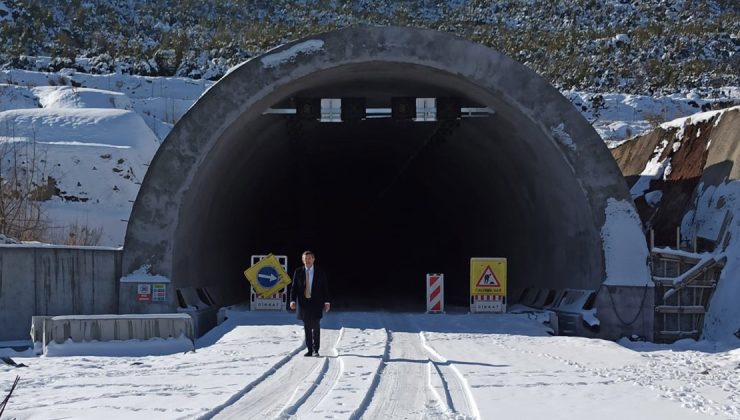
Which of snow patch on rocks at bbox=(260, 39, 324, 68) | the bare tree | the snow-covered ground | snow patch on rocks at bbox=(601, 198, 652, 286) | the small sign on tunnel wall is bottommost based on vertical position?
the snow-covered ground

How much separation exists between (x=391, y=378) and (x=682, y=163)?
14377mm

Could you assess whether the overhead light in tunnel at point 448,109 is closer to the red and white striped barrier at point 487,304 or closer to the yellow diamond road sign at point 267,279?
the red and white striped barrier at point 487,304

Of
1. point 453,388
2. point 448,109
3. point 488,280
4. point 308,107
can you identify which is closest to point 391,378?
point 453,388

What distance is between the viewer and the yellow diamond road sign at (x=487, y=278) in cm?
2186

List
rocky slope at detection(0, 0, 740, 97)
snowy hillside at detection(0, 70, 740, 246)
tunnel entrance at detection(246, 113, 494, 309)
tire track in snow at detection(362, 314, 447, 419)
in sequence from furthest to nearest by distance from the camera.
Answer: rocky slope at detection(0, 0, 740, 97)
snowy hillside at detection(0, 70, 740, 246)
tunnel entrance at detection(246, 113, 494, 309)
tire track in snow at detection(362, 314, 447, 419)

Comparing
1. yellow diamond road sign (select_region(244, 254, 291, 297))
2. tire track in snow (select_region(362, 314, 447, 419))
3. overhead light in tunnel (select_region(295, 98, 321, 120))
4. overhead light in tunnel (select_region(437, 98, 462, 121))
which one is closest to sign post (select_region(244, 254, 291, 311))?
yellow diamond road sign (select_region(244, 254, 291, 297))

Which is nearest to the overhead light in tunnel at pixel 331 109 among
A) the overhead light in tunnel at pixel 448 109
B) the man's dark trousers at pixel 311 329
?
the overhead light in tunnel at pixel 448 109

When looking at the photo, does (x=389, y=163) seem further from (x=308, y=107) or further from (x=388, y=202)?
(x=308, y=107)

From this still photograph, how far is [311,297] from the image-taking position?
1544 centimetres

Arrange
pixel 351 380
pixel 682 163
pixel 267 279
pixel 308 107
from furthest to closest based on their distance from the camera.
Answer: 1. pixel 682 163
2. pixel 308 107
3. pixel 267 279
4. pixel 351 380

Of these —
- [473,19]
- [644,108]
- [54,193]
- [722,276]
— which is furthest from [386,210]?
[473,19]

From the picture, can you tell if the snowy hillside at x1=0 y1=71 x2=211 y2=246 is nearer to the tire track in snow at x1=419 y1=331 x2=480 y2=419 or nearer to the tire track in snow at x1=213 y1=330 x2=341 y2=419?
the tire track in snow at x1=213 y1=330 x2=341 y2=419

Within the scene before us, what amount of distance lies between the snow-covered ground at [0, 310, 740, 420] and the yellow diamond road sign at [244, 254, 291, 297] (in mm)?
2694

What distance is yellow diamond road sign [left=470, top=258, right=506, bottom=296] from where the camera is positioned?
21.9m
